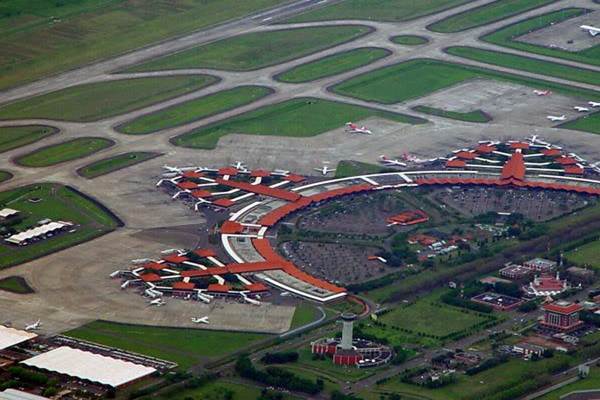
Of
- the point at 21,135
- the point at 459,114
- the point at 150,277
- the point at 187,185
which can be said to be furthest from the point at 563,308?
the point at 21,135

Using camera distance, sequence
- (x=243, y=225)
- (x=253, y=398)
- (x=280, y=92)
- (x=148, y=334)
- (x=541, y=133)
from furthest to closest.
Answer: (x=280, y=92) → (x=541, y=133) → (x=243, y=225) → (x=148, y=334) → (x=253, y=398)

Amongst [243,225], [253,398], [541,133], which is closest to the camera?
[253,398]

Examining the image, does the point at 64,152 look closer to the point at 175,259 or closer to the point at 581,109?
the point at 175,259

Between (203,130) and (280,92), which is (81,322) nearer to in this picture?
(203,130)

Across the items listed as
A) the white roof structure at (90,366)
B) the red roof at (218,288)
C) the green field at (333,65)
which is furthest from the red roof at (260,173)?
the white roof structure at (90,366)

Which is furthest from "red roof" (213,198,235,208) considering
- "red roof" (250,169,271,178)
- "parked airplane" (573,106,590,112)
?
"parked airplane" (573,106,590,112)

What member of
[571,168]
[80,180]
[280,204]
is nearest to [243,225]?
[280,204]
